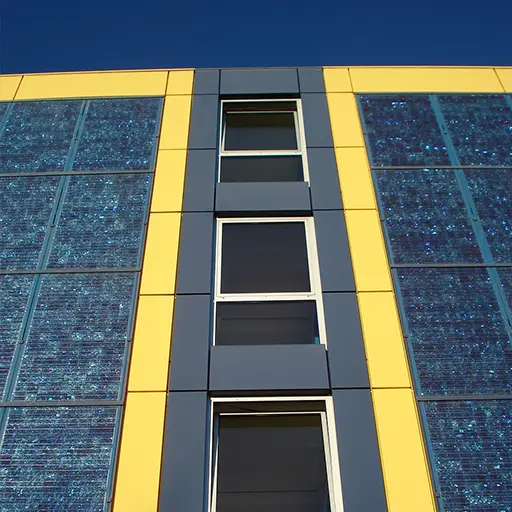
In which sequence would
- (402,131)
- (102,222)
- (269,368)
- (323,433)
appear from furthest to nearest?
(402,131) → (102,222) → (269,368) → (323,433)

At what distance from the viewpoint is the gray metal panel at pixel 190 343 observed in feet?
19.9

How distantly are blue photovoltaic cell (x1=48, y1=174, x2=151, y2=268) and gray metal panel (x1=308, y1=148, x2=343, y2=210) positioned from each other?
6.62ft

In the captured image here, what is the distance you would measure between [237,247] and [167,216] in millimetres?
883

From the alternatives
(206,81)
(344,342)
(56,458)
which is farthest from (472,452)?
(206,81)

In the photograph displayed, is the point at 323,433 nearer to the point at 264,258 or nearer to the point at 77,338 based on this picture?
the point at 264,258

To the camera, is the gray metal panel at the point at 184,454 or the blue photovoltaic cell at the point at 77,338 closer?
the gray metal panel at the point at 184,454

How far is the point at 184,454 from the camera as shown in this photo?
18.2 ft

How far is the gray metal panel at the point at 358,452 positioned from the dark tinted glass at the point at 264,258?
1.52m

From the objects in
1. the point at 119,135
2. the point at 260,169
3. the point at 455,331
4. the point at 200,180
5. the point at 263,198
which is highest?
the point at 119,135

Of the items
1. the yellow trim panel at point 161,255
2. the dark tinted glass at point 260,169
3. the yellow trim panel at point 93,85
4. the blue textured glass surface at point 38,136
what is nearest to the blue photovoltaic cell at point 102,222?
the yellow trim panel at point 161,255

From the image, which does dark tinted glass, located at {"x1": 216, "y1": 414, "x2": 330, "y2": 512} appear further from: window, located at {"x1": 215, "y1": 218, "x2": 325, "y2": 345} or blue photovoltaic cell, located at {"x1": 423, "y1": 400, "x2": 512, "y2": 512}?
blue photovoltaic cell, located at {"x1": 423, "y1": 400, "x2": 512, "y2": 512}

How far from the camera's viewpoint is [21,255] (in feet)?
23.4

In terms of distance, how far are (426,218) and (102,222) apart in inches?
147

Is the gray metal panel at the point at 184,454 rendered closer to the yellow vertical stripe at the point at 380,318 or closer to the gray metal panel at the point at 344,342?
the gray metal panel at the point at 344,342
